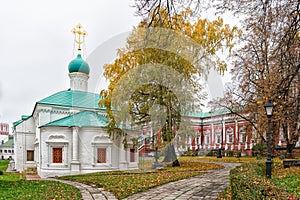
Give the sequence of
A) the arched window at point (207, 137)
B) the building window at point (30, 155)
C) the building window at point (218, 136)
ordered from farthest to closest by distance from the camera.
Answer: the arched window at point (207, 137)
the building window at point (218, 136)
the building window at point (30, 155)

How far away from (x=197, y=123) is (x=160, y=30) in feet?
118

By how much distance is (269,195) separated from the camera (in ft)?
11.4

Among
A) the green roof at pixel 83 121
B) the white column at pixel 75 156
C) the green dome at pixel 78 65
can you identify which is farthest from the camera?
the green dome at pixel 78 65

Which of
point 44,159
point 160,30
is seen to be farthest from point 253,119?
point 160,30

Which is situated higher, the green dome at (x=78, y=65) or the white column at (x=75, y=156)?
the green dome at (x=78, y=65)

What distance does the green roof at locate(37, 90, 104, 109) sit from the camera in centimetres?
2103

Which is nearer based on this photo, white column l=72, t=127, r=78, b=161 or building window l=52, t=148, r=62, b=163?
white column l=72, t=127, r=78, b=161

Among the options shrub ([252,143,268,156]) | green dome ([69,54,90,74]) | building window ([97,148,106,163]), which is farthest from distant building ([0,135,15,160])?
shrub ([252,143,268,156])

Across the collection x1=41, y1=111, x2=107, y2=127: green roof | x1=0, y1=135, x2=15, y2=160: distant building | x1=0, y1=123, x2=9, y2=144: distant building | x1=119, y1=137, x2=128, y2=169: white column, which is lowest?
x1=0, y1=135, x2=15, y2=160: distant building

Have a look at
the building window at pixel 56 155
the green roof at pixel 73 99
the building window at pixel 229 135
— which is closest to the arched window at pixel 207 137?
the building window at pixel 229 135

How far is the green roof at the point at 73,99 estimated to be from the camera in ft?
69.0

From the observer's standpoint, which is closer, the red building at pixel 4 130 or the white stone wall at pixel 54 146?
the white stone wall at pixel 54 146

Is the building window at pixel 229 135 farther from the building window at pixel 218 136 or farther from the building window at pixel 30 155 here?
the building window at pixel 30 155

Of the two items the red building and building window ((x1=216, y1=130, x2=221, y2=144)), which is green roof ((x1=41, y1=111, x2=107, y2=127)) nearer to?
building window ((x1=216, y1=130, x2=221, y2=144))
